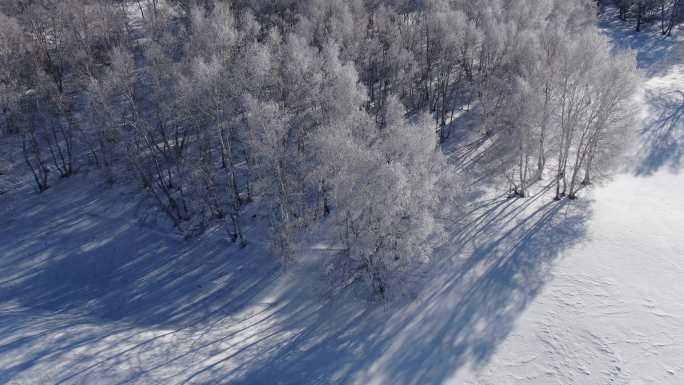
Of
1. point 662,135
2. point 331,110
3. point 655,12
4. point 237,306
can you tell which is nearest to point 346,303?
point 237,306

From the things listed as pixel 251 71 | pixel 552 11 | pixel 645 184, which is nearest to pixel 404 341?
pixel 251 71

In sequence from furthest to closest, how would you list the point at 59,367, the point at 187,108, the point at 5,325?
the point at 187,108 → the point at 5,325 → the point at 59,367

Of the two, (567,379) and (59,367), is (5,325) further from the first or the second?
(567,379)

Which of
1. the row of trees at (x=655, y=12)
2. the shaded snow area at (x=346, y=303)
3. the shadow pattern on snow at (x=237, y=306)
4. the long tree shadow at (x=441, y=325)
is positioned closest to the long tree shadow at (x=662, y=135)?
the shaded snow area at (x=346, y=303)

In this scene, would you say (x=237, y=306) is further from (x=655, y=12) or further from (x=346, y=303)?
(x=655, y=12)

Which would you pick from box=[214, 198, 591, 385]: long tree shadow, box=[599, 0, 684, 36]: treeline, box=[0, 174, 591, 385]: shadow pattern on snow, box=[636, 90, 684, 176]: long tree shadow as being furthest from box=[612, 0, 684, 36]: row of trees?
box=[214, 198, 591, 385]: long tree shadow

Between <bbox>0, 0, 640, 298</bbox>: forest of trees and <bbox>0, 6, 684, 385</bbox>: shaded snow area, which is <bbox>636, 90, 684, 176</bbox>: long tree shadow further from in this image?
<bbox>0, 0, 640, 298</bbox>: forest of trees
